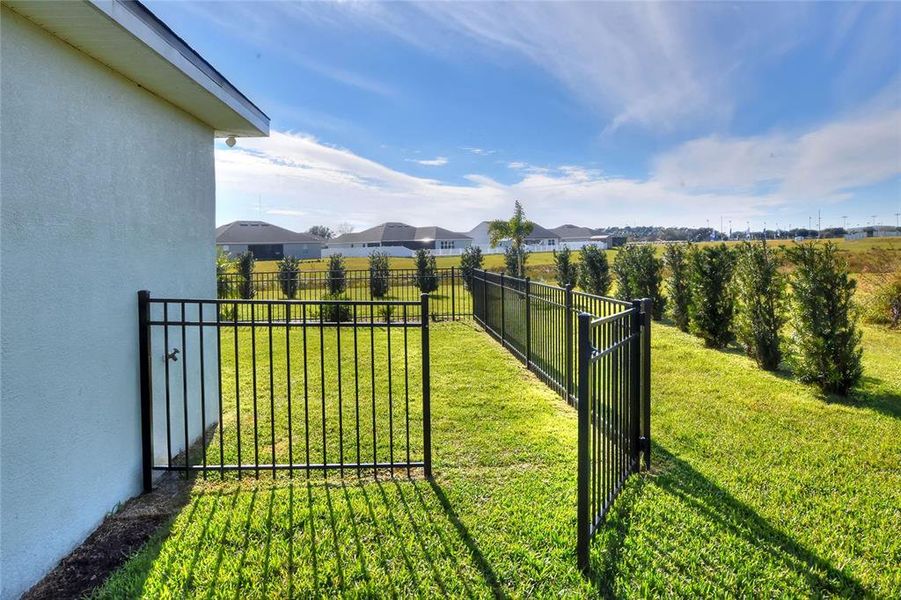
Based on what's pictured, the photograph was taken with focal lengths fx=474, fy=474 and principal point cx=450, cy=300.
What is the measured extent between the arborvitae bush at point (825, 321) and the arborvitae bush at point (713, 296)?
281cm

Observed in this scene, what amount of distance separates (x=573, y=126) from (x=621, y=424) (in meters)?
18.8

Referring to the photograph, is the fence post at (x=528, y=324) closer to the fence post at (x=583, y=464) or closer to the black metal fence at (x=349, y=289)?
the fence post at (x=583, y=464)

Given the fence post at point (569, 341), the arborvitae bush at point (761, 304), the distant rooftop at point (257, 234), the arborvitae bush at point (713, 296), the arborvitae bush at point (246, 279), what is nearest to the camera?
the fence post at point (569, 341)

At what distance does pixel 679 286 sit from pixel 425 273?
10226mm

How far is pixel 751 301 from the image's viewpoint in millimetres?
7531

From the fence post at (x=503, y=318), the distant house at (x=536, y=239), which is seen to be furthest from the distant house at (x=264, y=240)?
the fence post at (x=503, y=318)

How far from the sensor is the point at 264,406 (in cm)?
577

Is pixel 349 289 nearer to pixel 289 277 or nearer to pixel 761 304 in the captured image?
pixel 289 277

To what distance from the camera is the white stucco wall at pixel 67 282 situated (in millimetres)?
2445

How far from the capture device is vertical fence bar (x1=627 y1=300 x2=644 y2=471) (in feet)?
12.3

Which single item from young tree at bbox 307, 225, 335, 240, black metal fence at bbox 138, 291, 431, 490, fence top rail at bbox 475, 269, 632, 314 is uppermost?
young tree at bbox 307, 225, 335, 240

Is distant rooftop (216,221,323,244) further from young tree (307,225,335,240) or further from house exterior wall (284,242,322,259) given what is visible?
young tree (307,225,335,240)

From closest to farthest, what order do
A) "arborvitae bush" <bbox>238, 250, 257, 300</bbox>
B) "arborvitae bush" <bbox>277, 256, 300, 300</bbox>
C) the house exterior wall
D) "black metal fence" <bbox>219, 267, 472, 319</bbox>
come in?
"black metal fence" <bbox>219, 267, 472, 319</bbox>
"arborvitae bush" <bbox>238, 250, 257, 300</bbox>
"arborvitae bush" <bbox>277, 256, 300, 300</bbox>
the house exterior wall

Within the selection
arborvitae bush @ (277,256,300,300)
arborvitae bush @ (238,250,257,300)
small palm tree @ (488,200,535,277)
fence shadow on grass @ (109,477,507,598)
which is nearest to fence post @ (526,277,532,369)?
fence shadow on grass @ (109,477,507,598)
